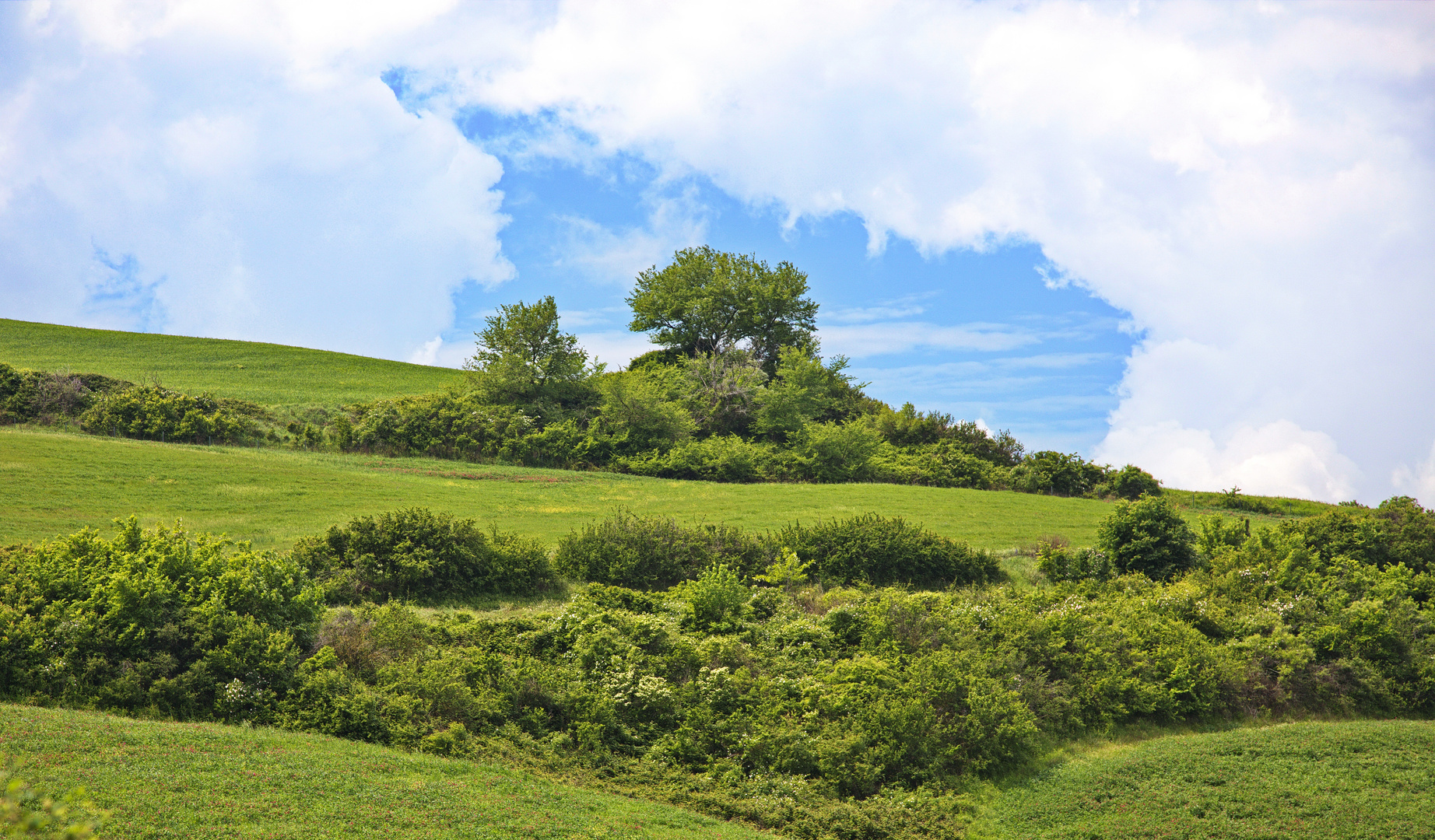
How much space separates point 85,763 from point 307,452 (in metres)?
26.7

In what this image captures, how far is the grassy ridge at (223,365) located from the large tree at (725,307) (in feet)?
47.5

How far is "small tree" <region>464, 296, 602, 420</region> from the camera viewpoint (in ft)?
134

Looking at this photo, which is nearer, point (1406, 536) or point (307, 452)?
point (1406, 536)

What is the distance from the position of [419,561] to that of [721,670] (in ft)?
24.7

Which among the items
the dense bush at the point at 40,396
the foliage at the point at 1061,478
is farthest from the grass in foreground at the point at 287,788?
the foliage at the point at 1061,478

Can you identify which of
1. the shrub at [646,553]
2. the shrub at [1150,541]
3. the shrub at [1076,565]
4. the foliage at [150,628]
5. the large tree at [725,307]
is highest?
the large tree at [725,307]

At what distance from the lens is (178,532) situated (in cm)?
1362

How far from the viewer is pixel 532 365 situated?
137 ft

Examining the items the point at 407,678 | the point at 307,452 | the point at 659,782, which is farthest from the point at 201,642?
the point at 307,452

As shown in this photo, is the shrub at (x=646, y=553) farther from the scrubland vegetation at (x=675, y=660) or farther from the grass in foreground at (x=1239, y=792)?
the grass in foreground at (x=1239, y=792)

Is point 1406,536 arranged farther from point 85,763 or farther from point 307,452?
point 307,452

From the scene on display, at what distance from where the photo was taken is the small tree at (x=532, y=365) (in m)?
40.9

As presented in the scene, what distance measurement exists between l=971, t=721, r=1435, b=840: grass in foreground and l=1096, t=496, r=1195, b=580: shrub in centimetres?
836

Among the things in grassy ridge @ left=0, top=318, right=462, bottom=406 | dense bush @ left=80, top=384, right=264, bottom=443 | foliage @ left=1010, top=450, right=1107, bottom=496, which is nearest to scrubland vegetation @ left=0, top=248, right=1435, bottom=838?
dense bush @ left=80, top=384, right=264, bottom=443
